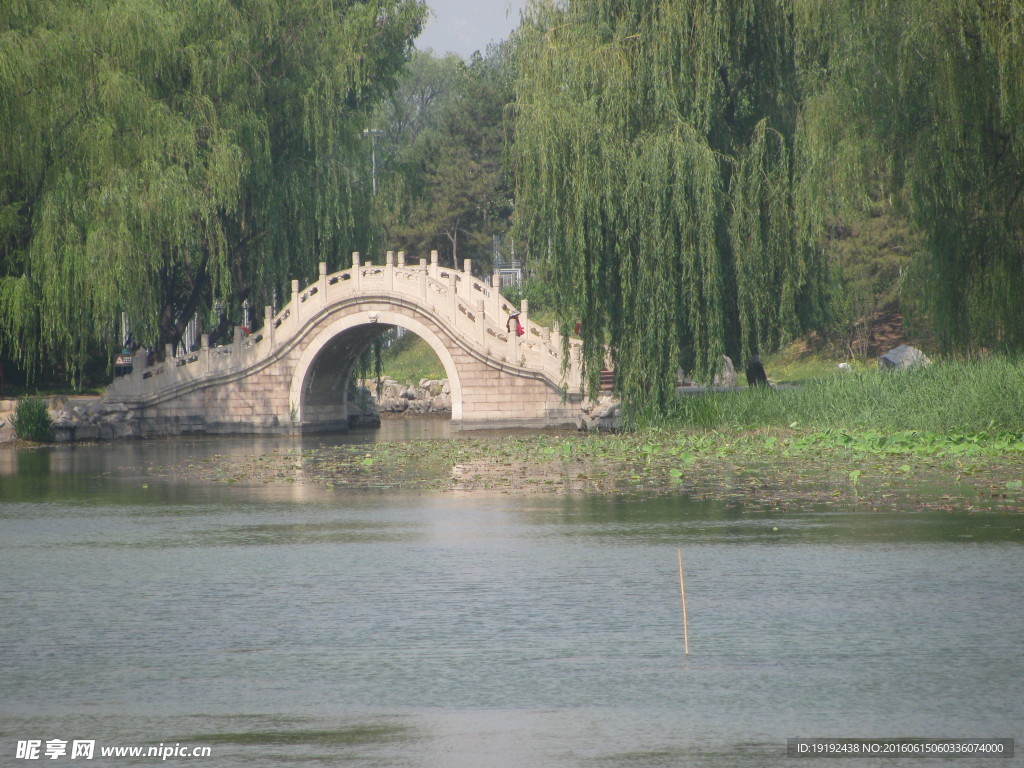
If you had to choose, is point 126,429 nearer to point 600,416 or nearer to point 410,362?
point 600,416

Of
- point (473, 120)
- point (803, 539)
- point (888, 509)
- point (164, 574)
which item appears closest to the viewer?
point (164, 574)

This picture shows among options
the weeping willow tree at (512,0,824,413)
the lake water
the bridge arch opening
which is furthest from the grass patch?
the lake water

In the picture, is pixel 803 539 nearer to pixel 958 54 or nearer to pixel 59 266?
pixel 958 54

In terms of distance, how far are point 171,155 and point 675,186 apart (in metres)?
12.6

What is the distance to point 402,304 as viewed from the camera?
33656 millimetres

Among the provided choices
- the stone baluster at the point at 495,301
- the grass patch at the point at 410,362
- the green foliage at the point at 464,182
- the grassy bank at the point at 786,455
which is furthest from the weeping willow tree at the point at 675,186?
the green foliage at the point at 464,182

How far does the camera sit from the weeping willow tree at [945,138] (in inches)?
718

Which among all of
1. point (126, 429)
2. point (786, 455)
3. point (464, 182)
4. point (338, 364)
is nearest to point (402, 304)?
point (338, 364)

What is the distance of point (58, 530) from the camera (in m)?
14.0

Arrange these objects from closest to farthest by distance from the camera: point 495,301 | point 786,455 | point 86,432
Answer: point 786,455 → point 86,432 → point 495,301

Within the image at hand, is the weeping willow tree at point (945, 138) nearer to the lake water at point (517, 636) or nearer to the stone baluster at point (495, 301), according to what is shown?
the lake water at point (517, 636)

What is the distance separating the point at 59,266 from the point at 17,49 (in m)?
4.45

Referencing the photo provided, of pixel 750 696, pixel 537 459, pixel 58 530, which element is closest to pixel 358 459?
pixel 537 459

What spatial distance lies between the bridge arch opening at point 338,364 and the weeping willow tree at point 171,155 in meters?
2.00
